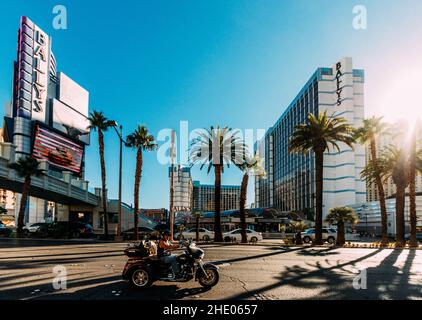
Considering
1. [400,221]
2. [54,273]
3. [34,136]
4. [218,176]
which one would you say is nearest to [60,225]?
[218,176]

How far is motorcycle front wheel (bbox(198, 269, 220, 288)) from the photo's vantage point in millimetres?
9164

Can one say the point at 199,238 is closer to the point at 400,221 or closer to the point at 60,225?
the point at 60,225

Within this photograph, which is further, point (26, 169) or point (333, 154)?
point (333, 154)

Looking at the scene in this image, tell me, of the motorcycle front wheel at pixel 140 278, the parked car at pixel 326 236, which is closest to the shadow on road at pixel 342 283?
the motorcycle front wheel at pixel 140 278

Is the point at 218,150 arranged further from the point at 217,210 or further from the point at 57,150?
the point at 57,150

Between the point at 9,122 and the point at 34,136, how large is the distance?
7743 millimetres

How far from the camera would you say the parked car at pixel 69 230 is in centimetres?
3331

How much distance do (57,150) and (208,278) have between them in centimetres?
6679

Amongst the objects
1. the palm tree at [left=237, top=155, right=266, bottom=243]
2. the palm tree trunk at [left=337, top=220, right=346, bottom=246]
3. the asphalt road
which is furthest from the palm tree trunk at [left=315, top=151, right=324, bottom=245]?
the asphalt road

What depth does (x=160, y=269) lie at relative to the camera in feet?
30.2

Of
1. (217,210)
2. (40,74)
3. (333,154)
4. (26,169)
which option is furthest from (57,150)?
(333,154)

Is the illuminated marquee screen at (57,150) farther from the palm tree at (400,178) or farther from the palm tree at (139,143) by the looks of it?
the palm tree at (400,178)

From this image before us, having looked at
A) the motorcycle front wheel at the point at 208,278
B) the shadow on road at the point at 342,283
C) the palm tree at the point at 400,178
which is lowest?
the shadow on road at the point at 342,283

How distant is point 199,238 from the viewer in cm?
3478
